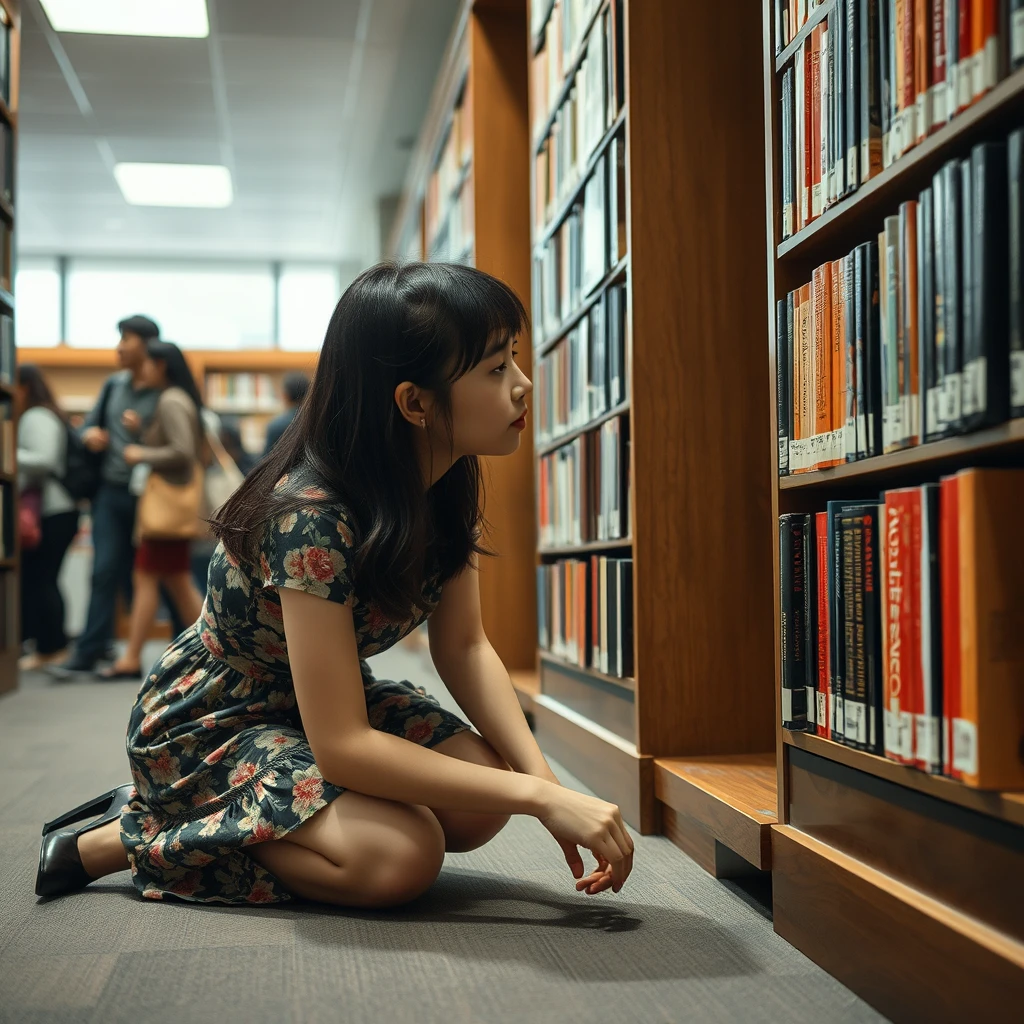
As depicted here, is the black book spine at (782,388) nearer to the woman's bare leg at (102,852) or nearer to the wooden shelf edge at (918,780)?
the wooden shelf edge at (918,780)

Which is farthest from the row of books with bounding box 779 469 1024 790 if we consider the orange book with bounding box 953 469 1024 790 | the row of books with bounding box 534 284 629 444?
the row of books with bounding box 534 284 629 444

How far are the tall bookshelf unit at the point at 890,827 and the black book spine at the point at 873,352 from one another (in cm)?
3

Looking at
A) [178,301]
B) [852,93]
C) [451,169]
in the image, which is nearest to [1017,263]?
[852,93]

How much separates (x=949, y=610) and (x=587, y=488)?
1.19 meters

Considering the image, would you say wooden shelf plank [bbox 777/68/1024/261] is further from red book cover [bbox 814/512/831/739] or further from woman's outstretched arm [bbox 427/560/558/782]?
woman's outstretched arm [bbox 427/560/558/782]

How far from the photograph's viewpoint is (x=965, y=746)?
2.73ft

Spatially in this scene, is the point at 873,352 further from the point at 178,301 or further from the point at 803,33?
the point at 178,301

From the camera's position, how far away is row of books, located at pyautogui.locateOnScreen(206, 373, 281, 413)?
699 cm

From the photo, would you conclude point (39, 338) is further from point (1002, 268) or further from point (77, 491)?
point (1002, 268)

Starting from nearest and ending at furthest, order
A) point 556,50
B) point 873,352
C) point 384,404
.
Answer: point 873,352 < point 384,404 < point 556,50

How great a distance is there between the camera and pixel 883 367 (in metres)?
0.97

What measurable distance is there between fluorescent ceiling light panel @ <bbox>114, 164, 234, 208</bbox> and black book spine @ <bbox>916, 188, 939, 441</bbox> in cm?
527

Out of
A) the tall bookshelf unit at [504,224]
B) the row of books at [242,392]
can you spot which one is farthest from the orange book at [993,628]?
the row of books at [242,392]

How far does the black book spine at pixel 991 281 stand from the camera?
2.62 ft
